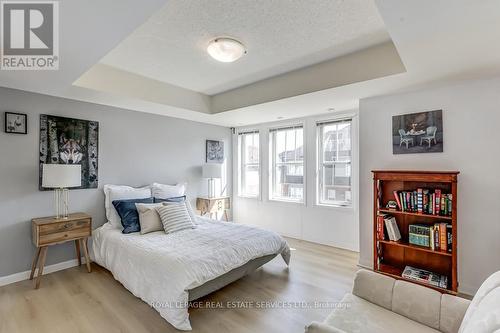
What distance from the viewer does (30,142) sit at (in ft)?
9.89

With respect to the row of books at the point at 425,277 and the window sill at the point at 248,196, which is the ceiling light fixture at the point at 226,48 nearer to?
the row of books at the point at 425,277

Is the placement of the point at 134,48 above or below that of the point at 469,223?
above

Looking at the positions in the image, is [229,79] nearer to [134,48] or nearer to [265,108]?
[265,108]

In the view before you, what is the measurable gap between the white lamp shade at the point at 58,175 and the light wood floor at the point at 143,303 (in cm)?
113

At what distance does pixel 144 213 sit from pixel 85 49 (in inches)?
76.3

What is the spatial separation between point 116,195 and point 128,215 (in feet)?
1.46

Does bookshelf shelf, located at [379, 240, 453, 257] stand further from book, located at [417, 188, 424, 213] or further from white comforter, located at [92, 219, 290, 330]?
white comforter, located at [92, 219, 290, 330]

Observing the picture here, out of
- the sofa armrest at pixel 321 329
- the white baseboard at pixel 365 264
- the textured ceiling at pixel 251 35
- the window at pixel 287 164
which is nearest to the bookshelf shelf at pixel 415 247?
the white baseboard at pixel 365 264

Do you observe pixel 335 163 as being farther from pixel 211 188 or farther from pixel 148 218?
pixel 148 218

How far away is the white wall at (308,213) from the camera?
156 inches

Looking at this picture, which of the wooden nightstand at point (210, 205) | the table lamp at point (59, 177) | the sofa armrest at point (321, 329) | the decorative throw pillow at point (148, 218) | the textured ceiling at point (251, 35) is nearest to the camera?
the sofa armrest at point (321, 329)

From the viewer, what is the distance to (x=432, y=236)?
265 cm

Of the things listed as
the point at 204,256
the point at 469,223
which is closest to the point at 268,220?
the point at 204,256

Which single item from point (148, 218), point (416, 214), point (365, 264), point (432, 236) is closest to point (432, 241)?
point (432, 236)
